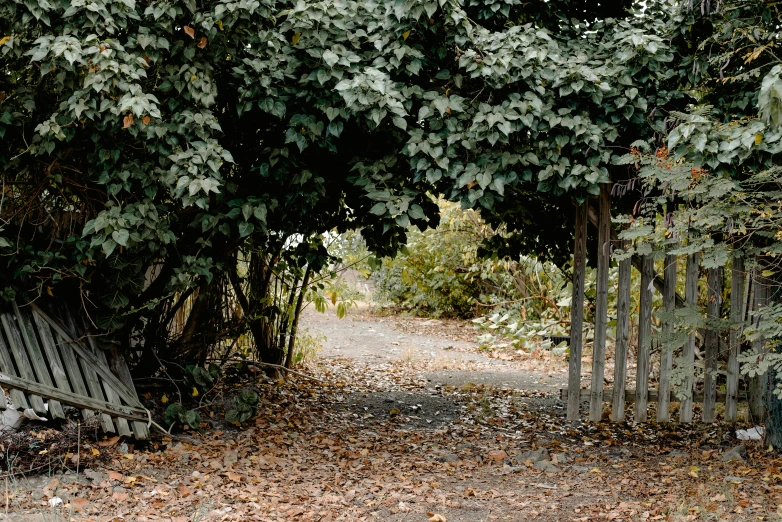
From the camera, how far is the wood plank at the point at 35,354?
13.8 feet

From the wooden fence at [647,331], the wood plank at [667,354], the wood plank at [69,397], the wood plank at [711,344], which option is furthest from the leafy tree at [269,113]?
the wood plank at [711,344]

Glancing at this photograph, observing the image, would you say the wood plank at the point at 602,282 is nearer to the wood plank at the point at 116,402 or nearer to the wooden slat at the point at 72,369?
the wood plank at the point at 116,402

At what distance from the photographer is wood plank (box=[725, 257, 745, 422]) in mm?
4656

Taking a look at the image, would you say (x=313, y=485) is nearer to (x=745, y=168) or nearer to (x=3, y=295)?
(x=3, y=295)

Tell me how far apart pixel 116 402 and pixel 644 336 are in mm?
3722

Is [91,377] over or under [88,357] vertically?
under

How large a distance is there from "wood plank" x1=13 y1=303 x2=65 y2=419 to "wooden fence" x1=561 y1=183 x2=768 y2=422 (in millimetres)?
3637

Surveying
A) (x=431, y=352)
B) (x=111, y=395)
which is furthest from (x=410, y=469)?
(x=431, y=352)

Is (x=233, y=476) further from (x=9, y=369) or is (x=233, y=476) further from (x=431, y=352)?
(x=431, y=352)

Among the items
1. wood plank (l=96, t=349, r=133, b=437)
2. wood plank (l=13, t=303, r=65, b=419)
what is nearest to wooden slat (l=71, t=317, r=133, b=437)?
wood plank (l=96, t=349, r=133, b=437)

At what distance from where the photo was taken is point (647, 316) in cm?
505

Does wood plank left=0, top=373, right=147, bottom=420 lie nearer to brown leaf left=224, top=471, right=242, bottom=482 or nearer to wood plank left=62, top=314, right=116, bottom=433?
wood plank left=62, top=314, right=116, bottom=433

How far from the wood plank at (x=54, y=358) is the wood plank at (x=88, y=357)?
0.12 ft

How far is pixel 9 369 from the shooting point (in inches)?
165
